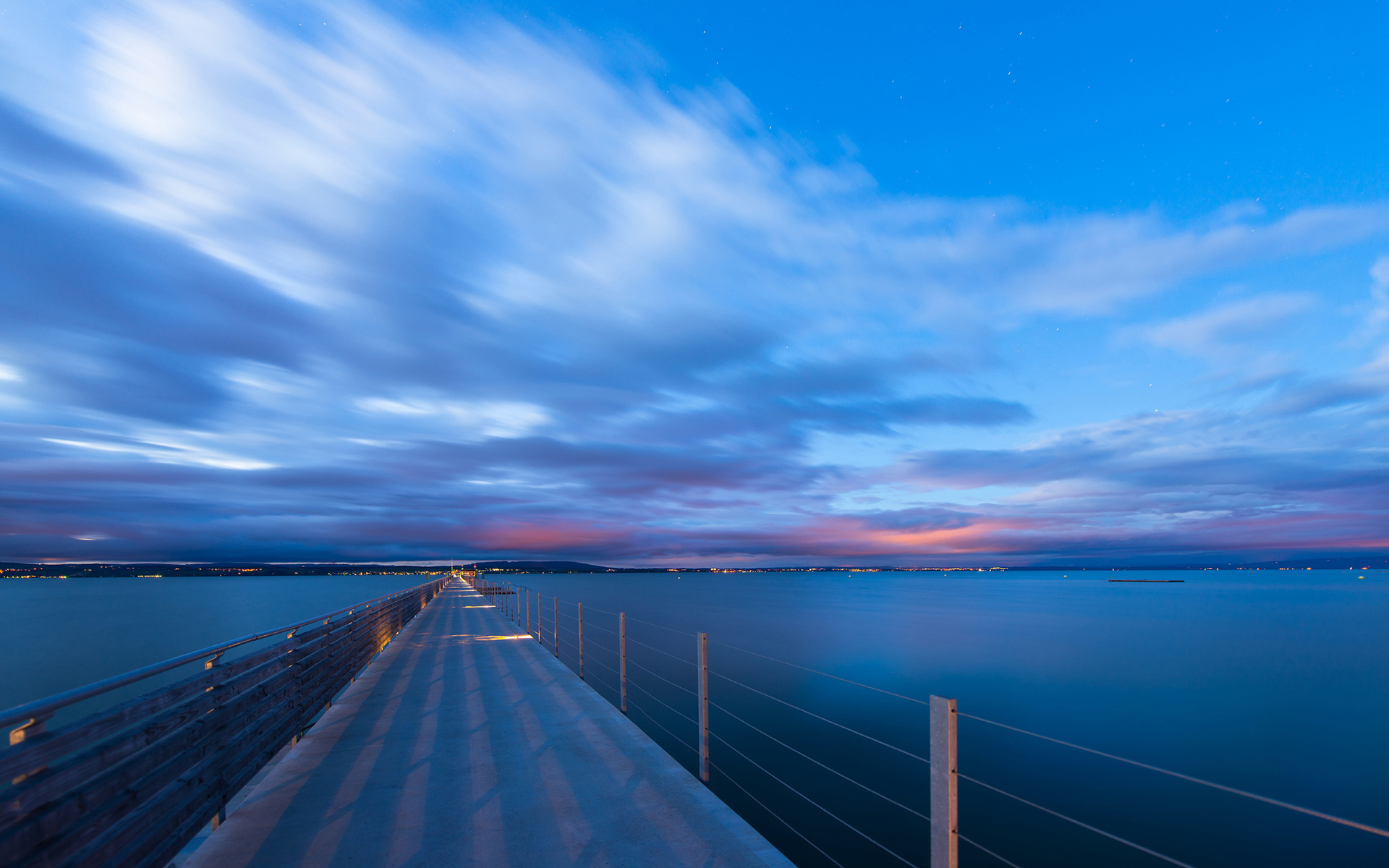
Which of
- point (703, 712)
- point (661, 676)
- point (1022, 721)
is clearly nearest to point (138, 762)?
point (703, 712)

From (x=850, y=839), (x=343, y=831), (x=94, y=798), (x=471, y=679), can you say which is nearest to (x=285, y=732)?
(x=343, y=831)

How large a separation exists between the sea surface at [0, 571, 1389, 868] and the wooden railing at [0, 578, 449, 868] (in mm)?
3198

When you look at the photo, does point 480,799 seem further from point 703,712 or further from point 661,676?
point 661,676

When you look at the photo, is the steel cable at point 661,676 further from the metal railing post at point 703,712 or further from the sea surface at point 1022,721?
the metal railing post at point 703,712

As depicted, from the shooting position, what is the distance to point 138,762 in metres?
2.82

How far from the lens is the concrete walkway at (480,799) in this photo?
3.47 m

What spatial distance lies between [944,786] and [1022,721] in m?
16.9

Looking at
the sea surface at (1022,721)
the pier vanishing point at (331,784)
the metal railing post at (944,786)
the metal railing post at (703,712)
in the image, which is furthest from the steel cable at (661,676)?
the metal railing post at (944,786)

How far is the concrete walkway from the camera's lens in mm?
3471

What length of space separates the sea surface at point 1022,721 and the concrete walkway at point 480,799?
1033 millimetres

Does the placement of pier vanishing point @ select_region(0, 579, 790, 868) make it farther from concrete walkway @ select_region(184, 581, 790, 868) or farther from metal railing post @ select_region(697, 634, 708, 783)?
metal railing post @ select_region(697, 634, 708, 783)

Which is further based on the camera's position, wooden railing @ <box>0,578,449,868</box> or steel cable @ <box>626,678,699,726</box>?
steel cable @ <box>626,678,699,726</box>

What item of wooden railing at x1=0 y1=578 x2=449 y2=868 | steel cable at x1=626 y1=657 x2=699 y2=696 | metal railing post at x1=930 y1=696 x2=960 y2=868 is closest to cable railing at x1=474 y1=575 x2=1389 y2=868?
metal railing post at x1=930 y1=696 x2=960 y2=868

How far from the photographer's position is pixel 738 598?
72.1m
